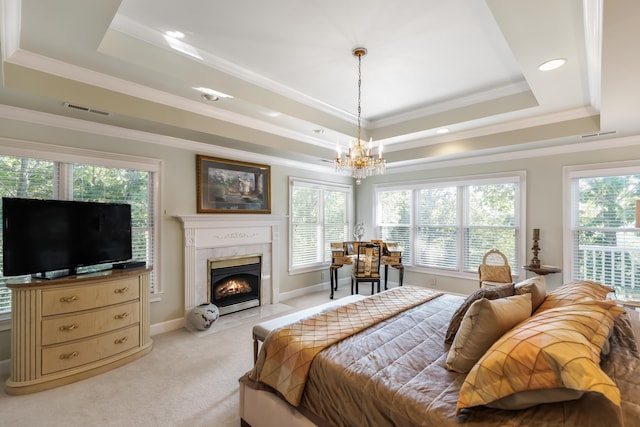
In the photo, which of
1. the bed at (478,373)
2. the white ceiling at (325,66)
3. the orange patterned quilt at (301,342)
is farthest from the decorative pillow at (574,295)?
the white ceiling at (325,66)

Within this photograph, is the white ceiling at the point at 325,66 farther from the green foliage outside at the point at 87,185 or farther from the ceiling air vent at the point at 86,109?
the green foliage outside at the point at 87,185

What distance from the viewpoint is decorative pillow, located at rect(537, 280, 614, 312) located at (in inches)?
72.5

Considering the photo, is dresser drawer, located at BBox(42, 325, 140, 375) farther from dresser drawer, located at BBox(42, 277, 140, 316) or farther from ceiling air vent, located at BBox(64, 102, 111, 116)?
ceiling air vent, located at BBox(64, 102, 111, 116)

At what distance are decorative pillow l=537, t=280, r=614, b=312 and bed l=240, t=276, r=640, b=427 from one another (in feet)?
0.04

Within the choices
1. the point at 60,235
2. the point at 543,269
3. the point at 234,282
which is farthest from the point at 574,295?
the point at 60,235

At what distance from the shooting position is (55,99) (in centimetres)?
256

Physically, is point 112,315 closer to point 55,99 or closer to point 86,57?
point 55,99

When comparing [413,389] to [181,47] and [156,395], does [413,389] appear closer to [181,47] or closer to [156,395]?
[156,395]

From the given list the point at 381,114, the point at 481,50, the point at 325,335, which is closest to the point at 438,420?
the point at 325,335

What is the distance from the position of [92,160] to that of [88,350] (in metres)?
1.93

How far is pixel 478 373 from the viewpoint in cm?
123

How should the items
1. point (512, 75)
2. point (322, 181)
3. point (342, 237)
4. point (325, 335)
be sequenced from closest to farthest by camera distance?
1. point (325, 335)
2. point (512, 75)
3. point (322, 181)
4. point (342, 237)

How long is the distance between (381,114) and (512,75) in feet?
5.40

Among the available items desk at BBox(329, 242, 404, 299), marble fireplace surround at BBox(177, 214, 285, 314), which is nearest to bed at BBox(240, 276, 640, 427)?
marble fireplace surround at BBox(177, 214, 285, 314)
